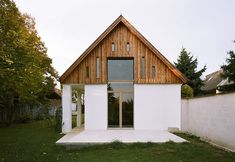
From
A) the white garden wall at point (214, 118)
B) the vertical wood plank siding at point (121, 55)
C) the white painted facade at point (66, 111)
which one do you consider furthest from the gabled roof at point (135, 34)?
the white garden wall at point (214, 118)

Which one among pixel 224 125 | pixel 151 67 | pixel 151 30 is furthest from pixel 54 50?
pixel 224 125

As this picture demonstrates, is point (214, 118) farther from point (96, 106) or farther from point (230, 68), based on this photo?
point (230, 68)

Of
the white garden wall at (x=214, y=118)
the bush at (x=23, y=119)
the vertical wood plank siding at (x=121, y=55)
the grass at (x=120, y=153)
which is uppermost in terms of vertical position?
the vertical wood plank siding at (x=121, y=55)

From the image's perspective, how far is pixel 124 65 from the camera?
18.0 metres

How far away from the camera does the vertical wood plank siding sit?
57.9 feet

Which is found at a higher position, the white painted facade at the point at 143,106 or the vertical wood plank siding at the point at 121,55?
the vertical wood plank siding at the point at 121,55

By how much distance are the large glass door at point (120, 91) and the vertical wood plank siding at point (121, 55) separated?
1.48 ft

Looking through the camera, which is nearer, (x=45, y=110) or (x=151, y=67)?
(x=151, y=67)

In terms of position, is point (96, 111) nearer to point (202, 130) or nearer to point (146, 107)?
point (146, 107)

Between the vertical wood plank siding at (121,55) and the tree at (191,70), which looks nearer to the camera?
the vertical wood plank siding at (121,55)

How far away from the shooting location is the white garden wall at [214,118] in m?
11.2

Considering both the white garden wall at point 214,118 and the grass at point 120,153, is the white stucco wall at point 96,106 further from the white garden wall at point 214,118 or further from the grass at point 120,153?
the grass at point 120,153

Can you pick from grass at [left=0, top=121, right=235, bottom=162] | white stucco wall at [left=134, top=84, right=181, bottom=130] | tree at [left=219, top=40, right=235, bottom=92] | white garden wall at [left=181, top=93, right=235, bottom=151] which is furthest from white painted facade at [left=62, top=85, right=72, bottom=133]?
tree at [left=219, top=40, right=235, bottom=92]

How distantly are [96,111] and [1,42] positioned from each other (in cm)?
659
